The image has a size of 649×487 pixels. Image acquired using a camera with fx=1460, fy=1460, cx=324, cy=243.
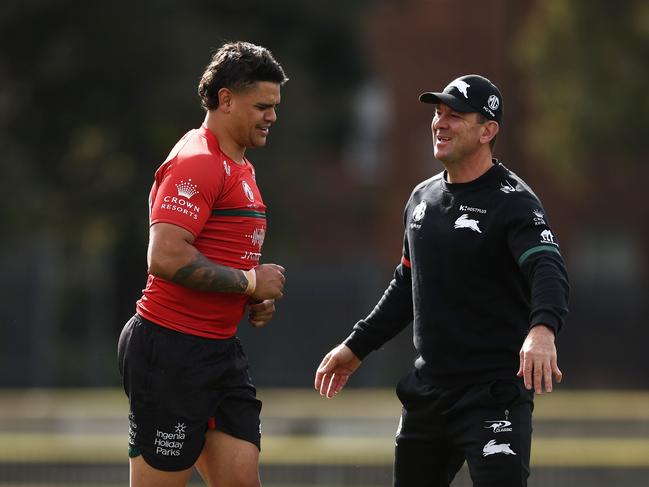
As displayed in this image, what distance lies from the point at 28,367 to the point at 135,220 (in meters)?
3.63

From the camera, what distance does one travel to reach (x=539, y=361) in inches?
213

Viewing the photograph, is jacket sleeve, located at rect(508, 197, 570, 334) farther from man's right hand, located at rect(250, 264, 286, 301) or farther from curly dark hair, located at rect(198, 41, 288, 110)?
curly dark hair, located at rect(198, 41, 288, 110)

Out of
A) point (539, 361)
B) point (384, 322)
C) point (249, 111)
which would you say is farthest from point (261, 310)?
point (539, 361)

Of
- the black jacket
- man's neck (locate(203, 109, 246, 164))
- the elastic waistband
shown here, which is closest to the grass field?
the black jacket

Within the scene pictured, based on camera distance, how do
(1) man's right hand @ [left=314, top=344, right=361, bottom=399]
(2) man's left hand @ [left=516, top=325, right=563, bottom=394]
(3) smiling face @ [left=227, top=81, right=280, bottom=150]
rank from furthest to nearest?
(1) man's right hand @ [left=314, top=344, right=361, bottom=399] < (3) smiling face @ [left=227, top=81, right=280, bottom=150] < (2) man's left hand @ [left=516, top=325, right=563, bottom=394]

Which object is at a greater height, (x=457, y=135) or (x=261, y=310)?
(x=457, y=135)

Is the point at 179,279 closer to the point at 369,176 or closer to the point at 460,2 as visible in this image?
the point at 460,2

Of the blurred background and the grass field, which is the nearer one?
the grass field

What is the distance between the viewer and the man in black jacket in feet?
19.5

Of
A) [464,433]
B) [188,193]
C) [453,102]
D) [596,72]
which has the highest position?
[596,72]

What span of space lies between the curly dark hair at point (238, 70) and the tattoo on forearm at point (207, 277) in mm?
720

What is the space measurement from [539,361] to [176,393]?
149 cm

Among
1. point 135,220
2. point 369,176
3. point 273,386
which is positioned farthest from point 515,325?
point 369,176

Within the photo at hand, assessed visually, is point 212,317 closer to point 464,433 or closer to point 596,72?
point 464,433
